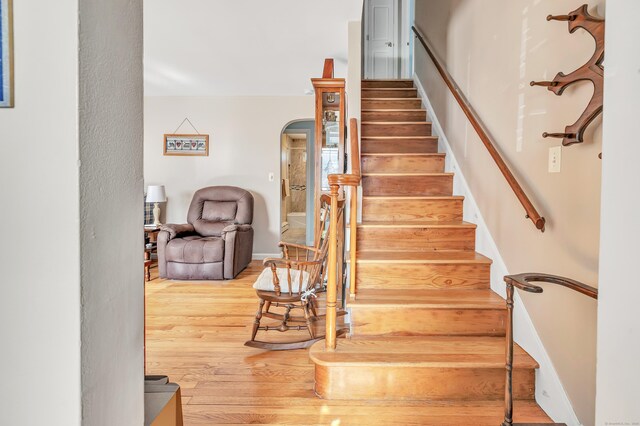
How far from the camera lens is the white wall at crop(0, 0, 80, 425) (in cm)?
73

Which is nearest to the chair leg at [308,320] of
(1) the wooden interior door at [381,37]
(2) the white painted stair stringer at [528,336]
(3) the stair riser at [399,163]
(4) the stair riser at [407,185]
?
(4) the stair riser at [407,185]

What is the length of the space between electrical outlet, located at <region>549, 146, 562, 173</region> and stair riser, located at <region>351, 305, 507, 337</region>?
2.78 feet

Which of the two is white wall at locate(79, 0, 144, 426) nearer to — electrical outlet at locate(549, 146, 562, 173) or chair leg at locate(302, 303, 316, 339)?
electrical outlet at locate(549, 146, 562, 173)

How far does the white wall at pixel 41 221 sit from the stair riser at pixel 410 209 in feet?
8.21

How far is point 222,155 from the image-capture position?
6.05 m

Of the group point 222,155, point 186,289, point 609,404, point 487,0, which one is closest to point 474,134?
point 487,0

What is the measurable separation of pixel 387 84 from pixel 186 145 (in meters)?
3.23

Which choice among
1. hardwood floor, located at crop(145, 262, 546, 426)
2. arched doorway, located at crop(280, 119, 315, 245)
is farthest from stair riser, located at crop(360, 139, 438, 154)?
arched doorway, located at crop(280, 119, 315, 245)

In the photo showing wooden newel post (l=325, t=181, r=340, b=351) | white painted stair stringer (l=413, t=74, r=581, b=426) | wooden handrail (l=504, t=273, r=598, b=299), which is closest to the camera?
wooden handrail (l=504, t=273, r=598, b=299)

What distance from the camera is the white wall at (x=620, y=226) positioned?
823 mm

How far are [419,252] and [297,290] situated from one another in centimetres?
91

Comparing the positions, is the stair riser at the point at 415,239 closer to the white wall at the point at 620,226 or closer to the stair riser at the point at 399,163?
the stair riser at the point at 399,163

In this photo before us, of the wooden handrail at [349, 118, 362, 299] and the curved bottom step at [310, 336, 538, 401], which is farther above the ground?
the wooden handrail at [349, 118, 362, 299]

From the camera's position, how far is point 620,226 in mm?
853
